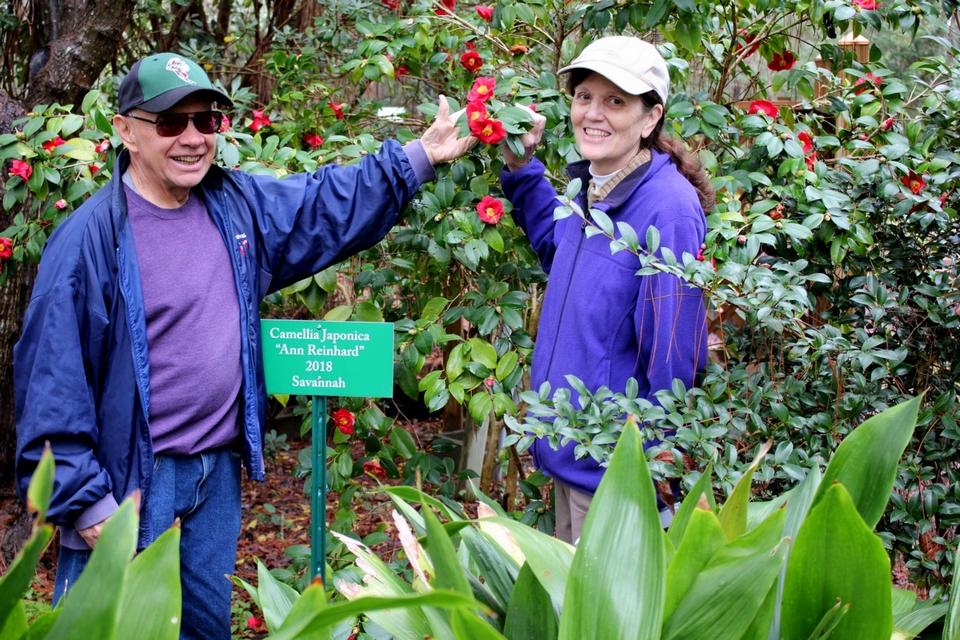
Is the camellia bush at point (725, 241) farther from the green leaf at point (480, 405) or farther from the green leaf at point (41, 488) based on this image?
the green leaf at point (41, 488)

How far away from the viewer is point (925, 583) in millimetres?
2449

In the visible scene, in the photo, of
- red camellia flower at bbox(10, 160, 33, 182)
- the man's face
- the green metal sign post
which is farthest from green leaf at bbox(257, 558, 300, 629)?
red camellia flower at bbox(10, 160, 33, 182)

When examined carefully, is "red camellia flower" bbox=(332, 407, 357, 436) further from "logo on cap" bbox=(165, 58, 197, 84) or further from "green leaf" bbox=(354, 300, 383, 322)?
"logo on cap" bbox=(165, 58, 197, 84)

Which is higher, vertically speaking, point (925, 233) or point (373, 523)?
point (925, 233)

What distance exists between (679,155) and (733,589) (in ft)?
5.11

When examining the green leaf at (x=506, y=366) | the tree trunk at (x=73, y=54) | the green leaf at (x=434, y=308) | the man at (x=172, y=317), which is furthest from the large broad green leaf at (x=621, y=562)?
the tree trunk at (x=73, y=54)

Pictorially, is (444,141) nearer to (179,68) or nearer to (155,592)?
(179,68)

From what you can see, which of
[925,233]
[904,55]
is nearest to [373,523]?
[925,233]

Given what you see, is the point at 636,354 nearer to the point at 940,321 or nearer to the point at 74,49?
the point at 940,321

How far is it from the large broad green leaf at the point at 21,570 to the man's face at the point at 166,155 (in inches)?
62.8

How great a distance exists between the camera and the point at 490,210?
9.13ft

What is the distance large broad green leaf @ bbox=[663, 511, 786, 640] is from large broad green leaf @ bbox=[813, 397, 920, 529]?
216mm

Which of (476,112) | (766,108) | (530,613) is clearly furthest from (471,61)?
(530,613)

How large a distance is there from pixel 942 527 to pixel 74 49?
3670mm
